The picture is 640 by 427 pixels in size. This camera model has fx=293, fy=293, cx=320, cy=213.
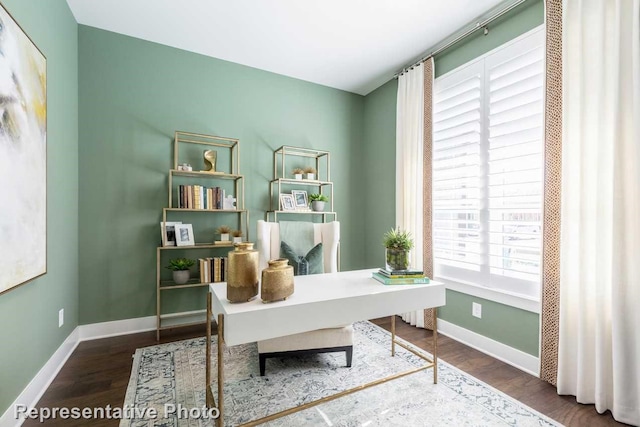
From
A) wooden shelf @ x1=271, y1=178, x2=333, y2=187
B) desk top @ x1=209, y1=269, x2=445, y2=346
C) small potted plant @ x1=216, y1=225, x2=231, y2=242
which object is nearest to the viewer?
desk top @ x1=209, y1=269, x2=445, y2=346

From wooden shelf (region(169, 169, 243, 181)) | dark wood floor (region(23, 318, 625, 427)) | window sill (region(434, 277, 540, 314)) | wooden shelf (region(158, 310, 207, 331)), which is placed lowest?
dark wood floor (region(23, 318, 625, 427))

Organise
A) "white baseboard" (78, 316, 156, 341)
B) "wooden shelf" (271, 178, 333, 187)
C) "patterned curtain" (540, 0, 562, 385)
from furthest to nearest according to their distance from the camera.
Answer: "wooden shelf" (271, 178, 333, 187)
"white baseboard" (78, 316, 156, 341)
"patterned curtain" (540, 0, 562, 385)

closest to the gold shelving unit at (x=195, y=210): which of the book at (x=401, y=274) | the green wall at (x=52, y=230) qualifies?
the green wall at (x=52, y=230)

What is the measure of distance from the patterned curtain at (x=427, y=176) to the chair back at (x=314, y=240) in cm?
97

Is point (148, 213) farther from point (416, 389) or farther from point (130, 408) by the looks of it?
point (416, 389)

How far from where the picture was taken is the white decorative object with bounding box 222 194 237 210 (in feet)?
9.94

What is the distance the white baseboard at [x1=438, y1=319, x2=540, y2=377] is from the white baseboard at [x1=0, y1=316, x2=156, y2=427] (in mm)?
2908

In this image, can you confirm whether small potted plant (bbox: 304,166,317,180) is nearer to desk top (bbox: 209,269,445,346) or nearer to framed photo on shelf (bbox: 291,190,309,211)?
framed photo on shelf (bbox: 291,190,309,211)

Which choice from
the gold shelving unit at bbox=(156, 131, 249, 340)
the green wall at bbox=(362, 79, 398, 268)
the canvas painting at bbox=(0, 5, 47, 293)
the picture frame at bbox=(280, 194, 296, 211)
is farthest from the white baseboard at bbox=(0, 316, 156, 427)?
the green wall at bbox=(362, 79, 398, 268)

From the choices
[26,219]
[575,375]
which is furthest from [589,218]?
[26,219]

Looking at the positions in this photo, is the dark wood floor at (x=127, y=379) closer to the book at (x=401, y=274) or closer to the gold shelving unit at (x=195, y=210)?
the gold shelving unit at (x=195, y=210)

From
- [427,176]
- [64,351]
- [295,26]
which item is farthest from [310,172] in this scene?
[64,351]

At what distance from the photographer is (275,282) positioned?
1.36 meters

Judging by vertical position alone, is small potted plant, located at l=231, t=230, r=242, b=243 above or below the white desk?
above
